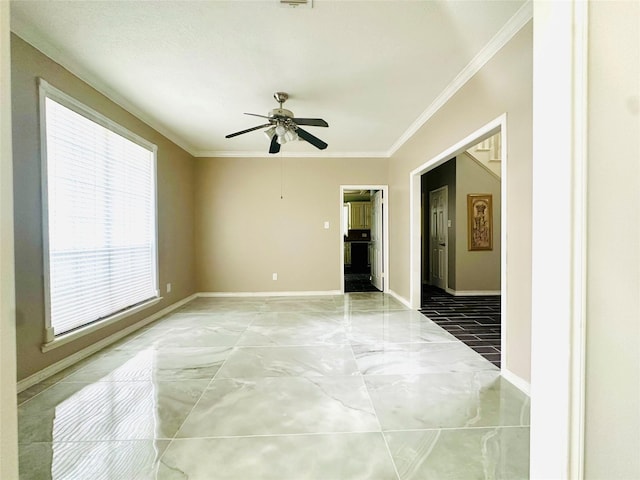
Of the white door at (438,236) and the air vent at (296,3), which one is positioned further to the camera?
the white door at (438,236)

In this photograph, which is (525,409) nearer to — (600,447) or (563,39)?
(600,447)

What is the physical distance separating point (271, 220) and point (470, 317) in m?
3.50

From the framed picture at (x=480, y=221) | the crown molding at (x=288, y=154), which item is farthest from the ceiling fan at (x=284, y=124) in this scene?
the framed picture at (x=480, y=221)

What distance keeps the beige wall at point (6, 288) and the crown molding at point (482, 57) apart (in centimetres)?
255

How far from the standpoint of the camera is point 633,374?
0.69 m

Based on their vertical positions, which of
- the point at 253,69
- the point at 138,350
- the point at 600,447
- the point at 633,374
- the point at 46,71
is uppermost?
the point at 253,69

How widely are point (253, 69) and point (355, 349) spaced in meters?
2.69

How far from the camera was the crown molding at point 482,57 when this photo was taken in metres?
1.92

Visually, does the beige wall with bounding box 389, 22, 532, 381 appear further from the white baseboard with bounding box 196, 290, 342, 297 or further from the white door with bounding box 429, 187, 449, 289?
the white baseboard with bounding box 196, 290, 342, 297

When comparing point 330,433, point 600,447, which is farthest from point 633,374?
point 330,433

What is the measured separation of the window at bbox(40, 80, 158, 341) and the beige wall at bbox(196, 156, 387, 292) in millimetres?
1574

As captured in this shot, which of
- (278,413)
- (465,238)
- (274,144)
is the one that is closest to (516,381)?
(278,413)

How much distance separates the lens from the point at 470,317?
383 centimetres

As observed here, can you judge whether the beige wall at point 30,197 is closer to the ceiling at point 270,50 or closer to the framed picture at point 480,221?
the ceiling at point 270,50
